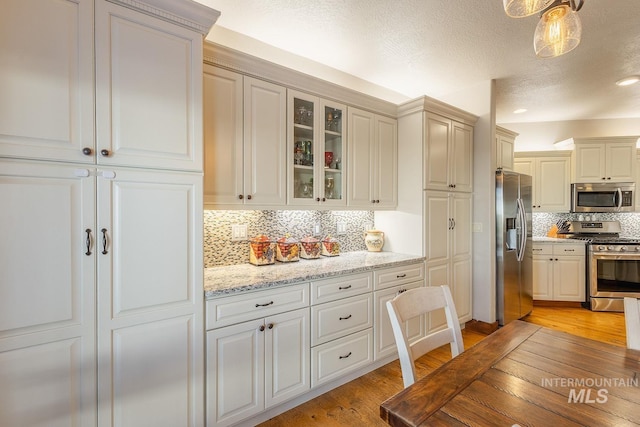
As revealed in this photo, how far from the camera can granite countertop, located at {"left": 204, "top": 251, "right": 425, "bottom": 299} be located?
1701 mm

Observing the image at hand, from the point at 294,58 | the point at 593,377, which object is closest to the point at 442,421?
the point at 593,377

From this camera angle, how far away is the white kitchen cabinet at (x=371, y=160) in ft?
8.65

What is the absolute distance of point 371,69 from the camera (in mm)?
2963

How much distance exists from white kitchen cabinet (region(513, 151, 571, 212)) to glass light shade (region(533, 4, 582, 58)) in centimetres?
391

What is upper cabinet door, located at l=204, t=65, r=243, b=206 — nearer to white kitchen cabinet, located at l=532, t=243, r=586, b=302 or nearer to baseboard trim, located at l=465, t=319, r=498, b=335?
baseboard trim, located at l=465, t=319, r=498, b=335

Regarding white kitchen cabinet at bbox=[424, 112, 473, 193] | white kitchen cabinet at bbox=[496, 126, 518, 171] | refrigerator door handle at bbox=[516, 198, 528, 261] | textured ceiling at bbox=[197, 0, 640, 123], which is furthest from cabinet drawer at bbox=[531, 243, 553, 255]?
textured ceiling at bbox=[197, 0, 640, 123]

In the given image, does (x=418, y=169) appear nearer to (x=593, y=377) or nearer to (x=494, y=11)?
(x=494, y=11)

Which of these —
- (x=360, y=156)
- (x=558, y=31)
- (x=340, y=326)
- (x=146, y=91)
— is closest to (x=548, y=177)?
(x=360, y=156)

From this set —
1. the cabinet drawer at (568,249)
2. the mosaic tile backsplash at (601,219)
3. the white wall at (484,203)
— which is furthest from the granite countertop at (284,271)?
the mosaic tile backsplash at (601,219)

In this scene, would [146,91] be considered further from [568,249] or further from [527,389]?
[568,249]

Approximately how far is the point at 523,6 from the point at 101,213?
1902 mm

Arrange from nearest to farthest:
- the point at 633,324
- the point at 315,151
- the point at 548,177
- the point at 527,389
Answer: the point at 527,389
the point at 633,324
the point at 315,151
the point at 548,177

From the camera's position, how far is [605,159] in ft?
14.1

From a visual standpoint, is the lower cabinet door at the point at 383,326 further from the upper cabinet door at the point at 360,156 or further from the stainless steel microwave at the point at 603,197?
the stainless steel microwave at the point at 603,197
